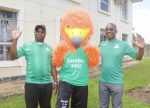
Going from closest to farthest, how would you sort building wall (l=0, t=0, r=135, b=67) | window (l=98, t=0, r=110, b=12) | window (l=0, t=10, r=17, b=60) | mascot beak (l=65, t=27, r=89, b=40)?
mascot beak (l=65, t=27, r=89, b=40), window (l=0, t=10, r=17, b=60), building wall (l=0, t=0, r=135, b=67), window (l=98, t=0, r=110, b=12)

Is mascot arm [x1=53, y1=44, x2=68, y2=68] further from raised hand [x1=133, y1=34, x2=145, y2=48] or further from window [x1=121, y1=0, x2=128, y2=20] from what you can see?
window [x1=121, y1=0, x2=128, y2=20]

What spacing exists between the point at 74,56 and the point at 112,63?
3.74 ft

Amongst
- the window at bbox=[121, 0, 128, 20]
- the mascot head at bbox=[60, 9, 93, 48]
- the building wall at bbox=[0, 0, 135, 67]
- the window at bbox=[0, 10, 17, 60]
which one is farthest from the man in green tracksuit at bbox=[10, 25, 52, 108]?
the window at bbox=[121, 0, 128, 20]

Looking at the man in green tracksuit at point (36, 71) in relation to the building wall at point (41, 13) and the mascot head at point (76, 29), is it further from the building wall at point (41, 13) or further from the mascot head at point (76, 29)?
the building wall at point (41, 13)

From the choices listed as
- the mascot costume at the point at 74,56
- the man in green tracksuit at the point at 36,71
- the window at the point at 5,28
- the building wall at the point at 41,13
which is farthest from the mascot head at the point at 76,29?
the window at the point at 5,28

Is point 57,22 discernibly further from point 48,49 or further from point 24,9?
A: point 48,49

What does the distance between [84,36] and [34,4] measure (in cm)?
1002

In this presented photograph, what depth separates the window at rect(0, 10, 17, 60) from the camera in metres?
14.0

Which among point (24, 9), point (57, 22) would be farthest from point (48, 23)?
point (24, 9)

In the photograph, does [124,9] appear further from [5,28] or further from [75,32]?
[75,32]

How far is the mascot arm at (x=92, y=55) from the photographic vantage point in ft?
18.2

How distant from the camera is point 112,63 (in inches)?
254

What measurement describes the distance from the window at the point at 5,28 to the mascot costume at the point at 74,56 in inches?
342

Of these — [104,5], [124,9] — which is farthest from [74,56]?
[124,9]
